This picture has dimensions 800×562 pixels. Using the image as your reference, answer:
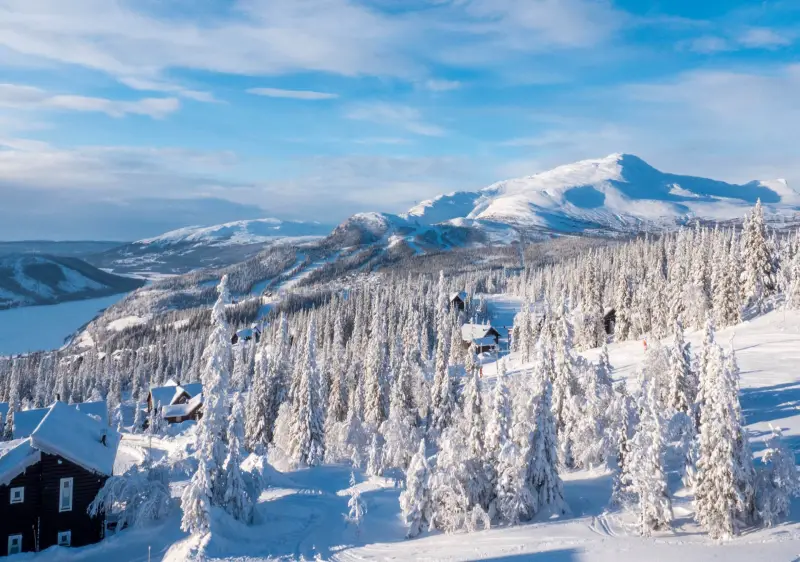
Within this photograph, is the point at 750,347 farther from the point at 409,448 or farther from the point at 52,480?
the point at 52,480

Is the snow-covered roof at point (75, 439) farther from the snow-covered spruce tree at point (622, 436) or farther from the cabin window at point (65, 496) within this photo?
the snow-covered spruce tree at point (622, 436)

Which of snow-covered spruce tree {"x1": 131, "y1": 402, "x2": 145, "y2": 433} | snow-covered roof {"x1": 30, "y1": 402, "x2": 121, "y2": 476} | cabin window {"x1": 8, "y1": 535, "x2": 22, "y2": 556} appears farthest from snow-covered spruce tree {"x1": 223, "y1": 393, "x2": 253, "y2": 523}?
snow-covered spruce tree {"x1": 131, "y1": 402, "x2": 145, "y2": 433}

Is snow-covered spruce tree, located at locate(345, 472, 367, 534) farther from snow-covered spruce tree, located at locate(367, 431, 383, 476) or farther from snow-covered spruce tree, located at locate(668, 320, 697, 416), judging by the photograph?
snow-covered spruce tree, located at locate(668, 320, 697, 416)

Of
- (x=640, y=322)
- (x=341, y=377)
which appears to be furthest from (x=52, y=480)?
(x=640, y=322)

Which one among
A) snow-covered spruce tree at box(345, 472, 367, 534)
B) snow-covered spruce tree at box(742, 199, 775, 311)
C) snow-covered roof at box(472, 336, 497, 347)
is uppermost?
snow-covered spruce tree at box(742, 199, 775, 311)

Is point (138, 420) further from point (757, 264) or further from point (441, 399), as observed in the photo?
point (757, 264)
